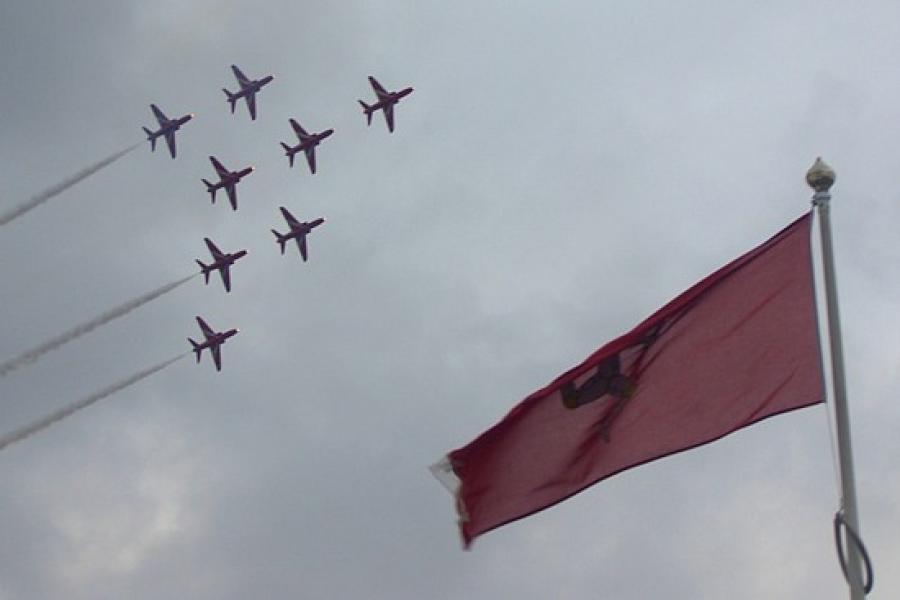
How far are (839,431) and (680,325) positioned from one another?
3.79 meters

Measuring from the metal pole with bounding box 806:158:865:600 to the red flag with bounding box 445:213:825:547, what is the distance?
786mm

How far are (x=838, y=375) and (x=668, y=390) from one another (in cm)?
313

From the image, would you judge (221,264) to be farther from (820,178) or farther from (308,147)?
(820,178)

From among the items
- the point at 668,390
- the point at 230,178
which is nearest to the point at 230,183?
the point at 230,178

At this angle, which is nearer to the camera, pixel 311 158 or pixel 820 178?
pixel 820 178

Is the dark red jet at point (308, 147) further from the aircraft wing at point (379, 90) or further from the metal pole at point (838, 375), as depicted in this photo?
the metal pole at point (838, 375)

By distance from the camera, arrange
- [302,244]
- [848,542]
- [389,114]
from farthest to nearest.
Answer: [302,244] < [389,114] < [848,542]

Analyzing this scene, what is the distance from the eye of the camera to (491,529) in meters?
26.7

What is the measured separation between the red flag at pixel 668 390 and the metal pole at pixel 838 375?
2.58ft

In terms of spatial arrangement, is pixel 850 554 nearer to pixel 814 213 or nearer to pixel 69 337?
pixel 814 213

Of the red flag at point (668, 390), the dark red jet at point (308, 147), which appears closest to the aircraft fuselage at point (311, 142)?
the dark red jet at point (308, 147)

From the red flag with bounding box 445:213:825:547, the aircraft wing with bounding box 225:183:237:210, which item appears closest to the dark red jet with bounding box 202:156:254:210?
the aircraft wing with bounding box 225:183:237:210

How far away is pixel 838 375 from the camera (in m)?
23.0

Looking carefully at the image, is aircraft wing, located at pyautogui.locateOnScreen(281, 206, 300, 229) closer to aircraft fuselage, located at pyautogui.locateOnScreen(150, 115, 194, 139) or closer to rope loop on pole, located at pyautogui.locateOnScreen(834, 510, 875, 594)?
aircraft fuselage, located at pyautogui.locateOnScreen(150, 115, 194, 139)
